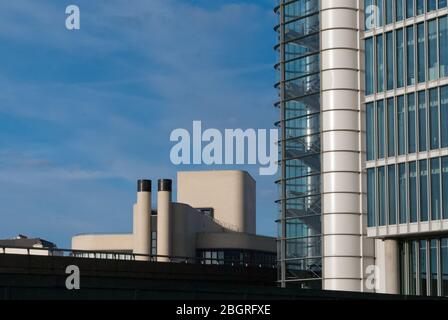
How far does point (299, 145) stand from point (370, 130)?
21.7ft

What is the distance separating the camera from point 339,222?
73750 millimetres

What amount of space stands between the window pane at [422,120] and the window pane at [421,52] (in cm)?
114

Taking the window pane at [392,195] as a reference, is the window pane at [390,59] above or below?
above

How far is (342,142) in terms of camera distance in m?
74.2

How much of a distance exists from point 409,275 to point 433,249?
9.48 feet

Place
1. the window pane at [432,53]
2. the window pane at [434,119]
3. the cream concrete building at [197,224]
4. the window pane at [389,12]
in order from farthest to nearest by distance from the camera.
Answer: the cream concrete building at [197,224] < the window pane at [389,12] < the window pane at [432,53] < the window pane at [434,119]

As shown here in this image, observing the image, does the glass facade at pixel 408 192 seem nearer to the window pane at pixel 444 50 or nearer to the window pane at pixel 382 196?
the window pane at pixel 382 196

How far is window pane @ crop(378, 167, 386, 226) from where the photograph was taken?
7062cm

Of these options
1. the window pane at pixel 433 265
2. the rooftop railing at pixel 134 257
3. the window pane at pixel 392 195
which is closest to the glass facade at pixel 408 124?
the window pane at pixel 392 195

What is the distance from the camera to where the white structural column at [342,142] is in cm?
7375

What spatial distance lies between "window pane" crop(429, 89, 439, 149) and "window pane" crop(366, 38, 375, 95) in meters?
5.62

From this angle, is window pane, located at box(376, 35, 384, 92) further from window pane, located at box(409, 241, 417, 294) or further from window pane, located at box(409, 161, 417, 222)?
window pane, located at box(409, 241, 417, 294)
